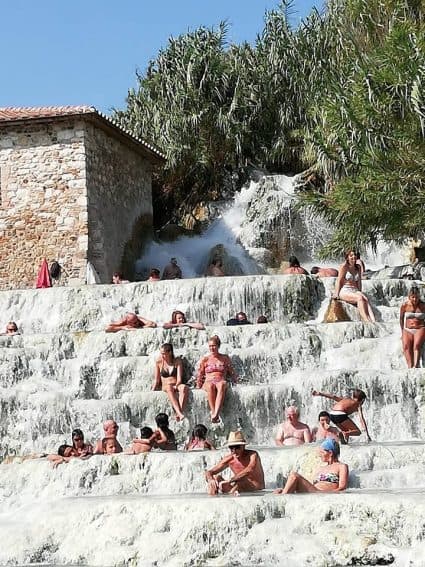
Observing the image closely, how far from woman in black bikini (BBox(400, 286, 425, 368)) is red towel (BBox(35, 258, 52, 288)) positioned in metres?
8.93

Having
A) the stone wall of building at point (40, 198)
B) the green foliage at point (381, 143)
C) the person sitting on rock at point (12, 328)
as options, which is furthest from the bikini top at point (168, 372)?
the stone wall of building at point (40, 198)

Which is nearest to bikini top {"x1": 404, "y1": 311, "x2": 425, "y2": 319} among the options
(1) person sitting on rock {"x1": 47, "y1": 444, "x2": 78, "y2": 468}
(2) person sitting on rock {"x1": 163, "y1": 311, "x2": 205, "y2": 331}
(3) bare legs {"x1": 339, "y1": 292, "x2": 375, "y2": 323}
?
(3) bare legs {"x1": 339, "y1": 292, "x2": 375, "y2": 323}

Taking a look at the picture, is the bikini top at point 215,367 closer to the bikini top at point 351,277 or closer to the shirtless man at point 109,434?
the shirtless man at point 109,434

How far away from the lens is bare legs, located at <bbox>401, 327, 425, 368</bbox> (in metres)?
13.3

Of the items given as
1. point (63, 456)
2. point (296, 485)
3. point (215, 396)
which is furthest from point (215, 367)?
point (296, 485)

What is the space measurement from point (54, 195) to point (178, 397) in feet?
32.3

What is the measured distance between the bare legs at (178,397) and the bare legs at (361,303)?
3.86m

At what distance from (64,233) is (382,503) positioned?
14228 millimetres

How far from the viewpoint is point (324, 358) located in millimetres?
13930

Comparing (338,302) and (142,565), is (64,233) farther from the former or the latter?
(142,565)

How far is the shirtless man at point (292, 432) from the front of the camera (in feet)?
37.4

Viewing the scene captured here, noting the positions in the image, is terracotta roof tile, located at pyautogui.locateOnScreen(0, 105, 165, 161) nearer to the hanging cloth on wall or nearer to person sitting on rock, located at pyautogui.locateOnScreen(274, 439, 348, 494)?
the hanging cloth on wall

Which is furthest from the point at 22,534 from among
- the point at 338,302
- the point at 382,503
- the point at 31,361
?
the point at 338,302

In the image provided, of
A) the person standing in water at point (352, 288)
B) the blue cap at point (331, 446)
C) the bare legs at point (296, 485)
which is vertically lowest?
the bare legs at point (296, 485)
